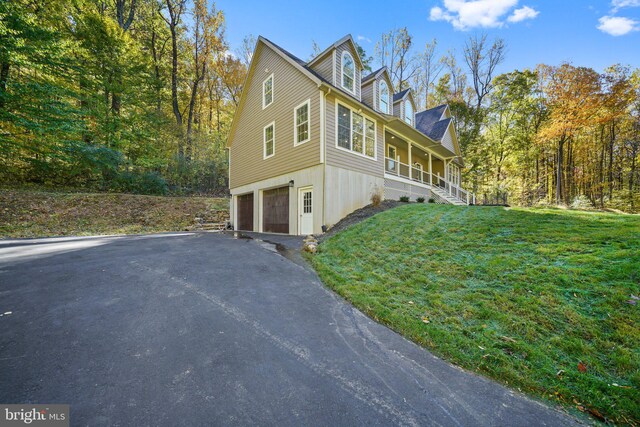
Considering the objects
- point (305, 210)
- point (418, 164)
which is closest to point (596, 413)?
point (305, 210)

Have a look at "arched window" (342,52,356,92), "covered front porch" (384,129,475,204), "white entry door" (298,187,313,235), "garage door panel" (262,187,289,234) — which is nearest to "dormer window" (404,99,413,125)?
"covered front porch" (384,129,475,204)

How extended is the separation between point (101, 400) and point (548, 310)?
4.48 m

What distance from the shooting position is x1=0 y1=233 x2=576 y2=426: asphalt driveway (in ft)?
5.76

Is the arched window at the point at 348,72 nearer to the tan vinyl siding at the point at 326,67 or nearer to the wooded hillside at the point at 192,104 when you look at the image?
the tan vinyl siding at the point at 326,67

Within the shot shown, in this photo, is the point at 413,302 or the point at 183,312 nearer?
the point at 183,312

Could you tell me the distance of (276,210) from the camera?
1127 cm

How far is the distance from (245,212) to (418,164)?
12.4 meters

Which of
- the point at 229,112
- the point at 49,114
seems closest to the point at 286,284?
the point at 49,114

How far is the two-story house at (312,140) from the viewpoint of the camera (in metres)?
8.98

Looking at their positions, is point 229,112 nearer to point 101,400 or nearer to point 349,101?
point 349,101

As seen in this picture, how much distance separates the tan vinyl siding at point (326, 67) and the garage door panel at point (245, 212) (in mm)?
6988

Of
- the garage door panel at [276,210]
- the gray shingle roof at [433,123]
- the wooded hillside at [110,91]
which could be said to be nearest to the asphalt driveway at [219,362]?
the garage door panel at [276,210]

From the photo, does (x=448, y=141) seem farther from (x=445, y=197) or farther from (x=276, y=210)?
(x=276, y=210)

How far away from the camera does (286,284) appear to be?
4332mm
